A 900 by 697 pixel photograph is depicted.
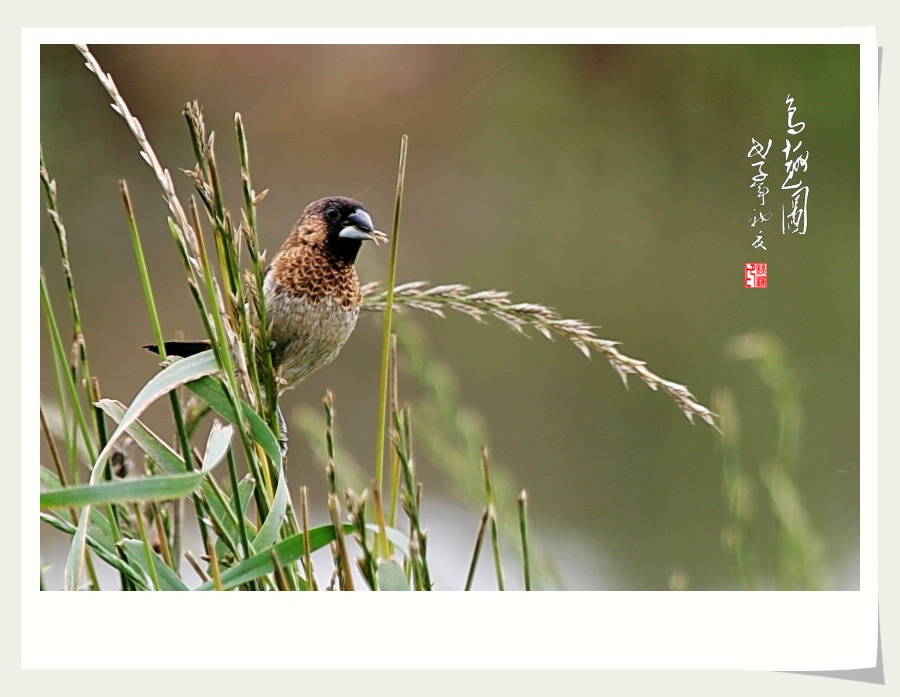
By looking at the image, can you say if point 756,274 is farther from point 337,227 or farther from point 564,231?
point 564,231

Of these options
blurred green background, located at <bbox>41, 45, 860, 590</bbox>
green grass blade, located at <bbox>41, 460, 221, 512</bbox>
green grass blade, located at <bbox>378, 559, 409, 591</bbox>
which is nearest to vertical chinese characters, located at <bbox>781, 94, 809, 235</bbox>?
blurred green background, located at <bbox>41, 45, 860, 590</bbox>

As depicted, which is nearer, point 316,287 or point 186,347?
point 186,347

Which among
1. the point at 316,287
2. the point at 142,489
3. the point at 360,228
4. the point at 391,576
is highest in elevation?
the point at 360,228

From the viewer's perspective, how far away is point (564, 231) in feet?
13.2

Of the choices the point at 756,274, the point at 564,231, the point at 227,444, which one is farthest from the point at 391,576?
the point at 564,231

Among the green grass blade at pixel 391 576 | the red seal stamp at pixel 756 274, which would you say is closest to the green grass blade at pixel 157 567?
the green grass blade at pixel 391 576

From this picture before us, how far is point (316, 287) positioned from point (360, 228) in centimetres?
16

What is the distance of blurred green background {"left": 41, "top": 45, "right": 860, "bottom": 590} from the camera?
7.14 feet

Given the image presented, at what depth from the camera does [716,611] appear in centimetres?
201

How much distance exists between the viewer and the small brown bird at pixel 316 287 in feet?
6.86

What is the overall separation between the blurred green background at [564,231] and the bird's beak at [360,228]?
16cm

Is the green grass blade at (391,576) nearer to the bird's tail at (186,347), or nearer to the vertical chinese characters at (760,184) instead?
the bird's tail at (186,347)

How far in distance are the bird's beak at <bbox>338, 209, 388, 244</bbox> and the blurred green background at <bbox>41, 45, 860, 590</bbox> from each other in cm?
16
